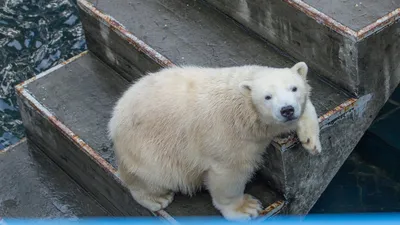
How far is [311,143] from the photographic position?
13.3 feet

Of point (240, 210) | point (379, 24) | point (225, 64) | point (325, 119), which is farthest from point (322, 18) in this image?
point (240, 210)

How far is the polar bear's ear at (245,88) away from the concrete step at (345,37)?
28.3 inches

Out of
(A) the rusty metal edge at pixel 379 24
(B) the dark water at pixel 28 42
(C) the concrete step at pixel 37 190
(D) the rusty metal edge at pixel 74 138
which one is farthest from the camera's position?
(B) the dark water at pixel 28 42

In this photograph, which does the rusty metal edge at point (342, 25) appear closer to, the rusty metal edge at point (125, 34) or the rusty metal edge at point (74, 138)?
the rusty metal edge at point (125, 34)

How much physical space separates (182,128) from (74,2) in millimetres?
2892

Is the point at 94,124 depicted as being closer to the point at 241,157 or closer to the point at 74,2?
the point at 241,157

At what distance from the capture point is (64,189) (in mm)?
5082

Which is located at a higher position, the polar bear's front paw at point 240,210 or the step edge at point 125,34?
the step edge at point 125,34

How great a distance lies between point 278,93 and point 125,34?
1486 millimetres

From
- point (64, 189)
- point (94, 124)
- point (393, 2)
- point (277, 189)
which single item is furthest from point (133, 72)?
point (393, 2)

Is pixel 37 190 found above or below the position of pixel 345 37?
below

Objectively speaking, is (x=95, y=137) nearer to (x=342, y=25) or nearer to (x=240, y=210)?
(x=240, y=210)

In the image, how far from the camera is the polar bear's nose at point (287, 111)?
3.61 metres

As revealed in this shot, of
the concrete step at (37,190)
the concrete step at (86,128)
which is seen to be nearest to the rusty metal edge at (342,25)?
the concrete step at (86,128)
